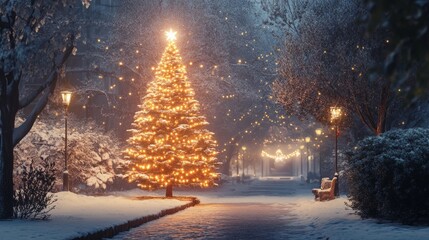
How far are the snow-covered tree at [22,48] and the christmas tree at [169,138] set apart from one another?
14.4 m

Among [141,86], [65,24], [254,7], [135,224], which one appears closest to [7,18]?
[65,24]

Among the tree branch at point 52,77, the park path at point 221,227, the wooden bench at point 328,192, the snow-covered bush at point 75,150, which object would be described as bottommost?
the park path at point 221,227

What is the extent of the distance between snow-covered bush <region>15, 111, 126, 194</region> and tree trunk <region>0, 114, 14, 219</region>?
15.1 meters

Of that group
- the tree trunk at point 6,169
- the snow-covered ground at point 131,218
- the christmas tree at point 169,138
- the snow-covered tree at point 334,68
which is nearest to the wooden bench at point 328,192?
the snow-covered tree at point 334,68

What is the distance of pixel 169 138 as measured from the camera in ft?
111

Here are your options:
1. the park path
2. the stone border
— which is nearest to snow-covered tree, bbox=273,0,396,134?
the park path

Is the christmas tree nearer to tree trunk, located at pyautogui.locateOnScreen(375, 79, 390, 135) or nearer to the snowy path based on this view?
tree trunk, located at pyautogui.locateOnScreen(375, 79, 390, 135)

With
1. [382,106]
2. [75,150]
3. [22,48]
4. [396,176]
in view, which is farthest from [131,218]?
[75,150]

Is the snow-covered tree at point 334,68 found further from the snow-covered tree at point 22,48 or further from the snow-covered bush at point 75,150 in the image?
the snow-covered tree at point 22,48

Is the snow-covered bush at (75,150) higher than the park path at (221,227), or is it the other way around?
the snow-covered bush at (75,150)

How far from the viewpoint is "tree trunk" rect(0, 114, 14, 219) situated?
58.5ft

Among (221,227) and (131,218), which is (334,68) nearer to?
(221,227)

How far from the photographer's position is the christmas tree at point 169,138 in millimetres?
33719

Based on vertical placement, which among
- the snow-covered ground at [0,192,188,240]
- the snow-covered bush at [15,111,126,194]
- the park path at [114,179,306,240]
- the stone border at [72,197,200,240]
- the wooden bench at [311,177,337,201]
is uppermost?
the snow-covered bush at [15,111,126,194]
